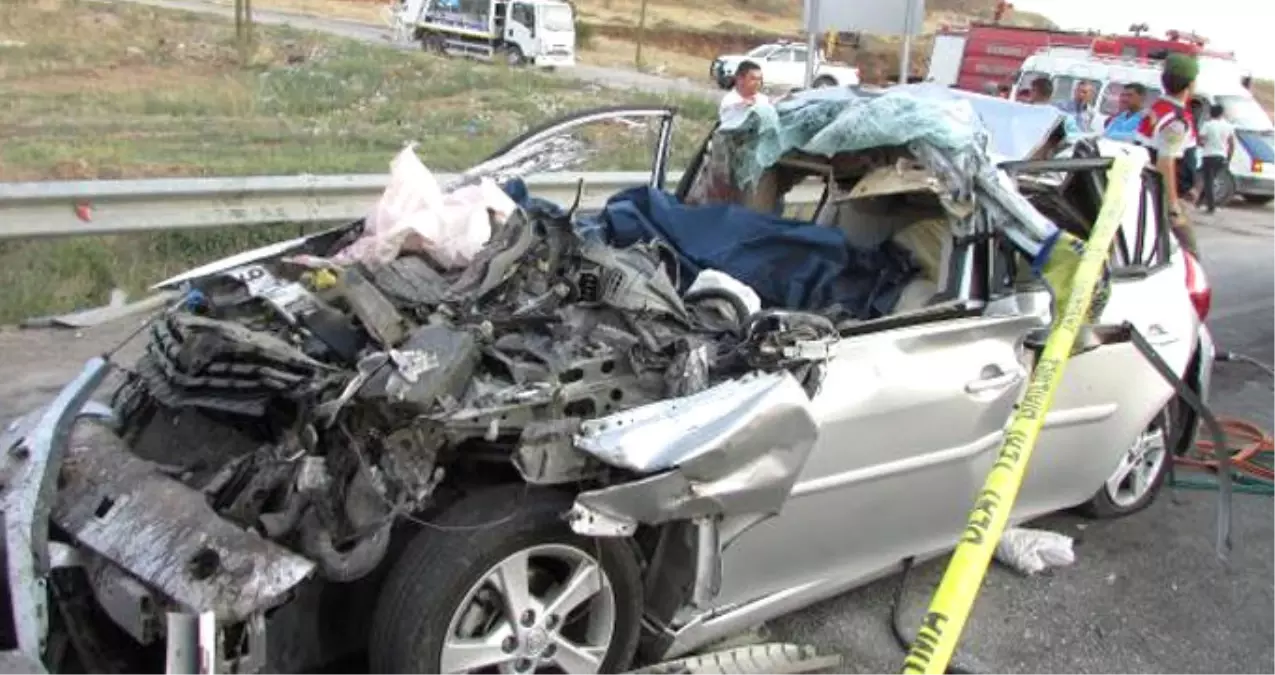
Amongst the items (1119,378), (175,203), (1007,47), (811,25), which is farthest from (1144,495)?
(1007,47)

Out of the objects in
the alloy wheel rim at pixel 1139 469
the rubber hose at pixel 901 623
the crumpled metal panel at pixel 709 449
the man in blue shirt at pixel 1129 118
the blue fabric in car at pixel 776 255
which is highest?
the man in blue shirt at pixel 1129 118

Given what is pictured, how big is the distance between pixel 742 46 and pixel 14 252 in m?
53.9

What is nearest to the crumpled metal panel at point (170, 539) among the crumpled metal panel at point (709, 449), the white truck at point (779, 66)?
the crumpled metal panel at point (709, 449)

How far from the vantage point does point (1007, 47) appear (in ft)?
82.6

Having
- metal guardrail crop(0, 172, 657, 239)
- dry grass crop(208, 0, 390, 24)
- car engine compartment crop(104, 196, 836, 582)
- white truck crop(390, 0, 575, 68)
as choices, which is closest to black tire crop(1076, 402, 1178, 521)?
car engine compartment crop(104, 196, 836, 582)

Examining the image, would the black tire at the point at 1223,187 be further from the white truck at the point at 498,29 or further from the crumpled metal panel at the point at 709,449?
the white truck at the point at 498,29

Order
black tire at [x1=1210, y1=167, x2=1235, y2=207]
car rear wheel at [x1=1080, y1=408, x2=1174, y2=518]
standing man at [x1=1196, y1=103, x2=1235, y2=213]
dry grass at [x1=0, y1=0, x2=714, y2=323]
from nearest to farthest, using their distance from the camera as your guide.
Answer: car rear wheel at [x1=1080, y1=408, x2=1174, y2=518] < dry grass at [x1=0, y1=0, x2=714, y2=323] < standing man at [x1=1196, y1=103, x2=1235, y2=213] < black tire at [x1=1210, y1=167, x2=1235, y2=207]

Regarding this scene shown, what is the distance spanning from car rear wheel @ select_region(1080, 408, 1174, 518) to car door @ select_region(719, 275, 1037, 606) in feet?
4.12

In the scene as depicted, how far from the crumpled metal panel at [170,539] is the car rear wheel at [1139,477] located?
347 cm

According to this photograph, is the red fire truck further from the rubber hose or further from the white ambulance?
the rubber hose

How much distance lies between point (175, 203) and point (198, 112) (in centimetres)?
1460

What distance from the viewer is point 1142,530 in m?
A: 5.09

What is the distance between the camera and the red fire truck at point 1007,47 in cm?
2169

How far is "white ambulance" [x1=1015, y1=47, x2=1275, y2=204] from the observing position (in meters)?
18.4
